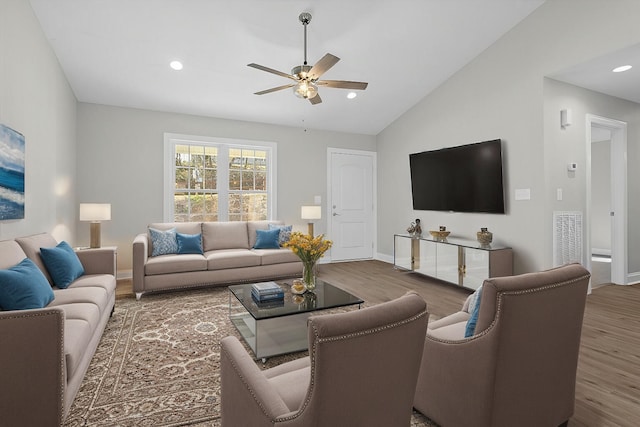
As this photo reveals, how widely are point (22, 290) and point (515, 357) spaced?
2.66 meters

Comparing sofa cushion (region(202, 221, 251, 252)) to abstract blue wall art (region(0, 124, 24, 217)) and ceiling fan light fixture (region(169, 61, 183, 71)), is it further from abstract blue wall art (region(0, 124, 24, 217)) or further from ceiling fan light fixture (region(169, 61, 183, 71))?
abstract blue wall art (region(0, 124, 24, 217))

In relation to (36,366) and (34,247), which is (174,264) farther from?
(36,366)

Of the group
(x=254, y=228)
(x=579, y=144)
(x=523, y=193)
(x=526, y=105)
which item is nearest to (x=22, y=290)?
(x=254, y=228)

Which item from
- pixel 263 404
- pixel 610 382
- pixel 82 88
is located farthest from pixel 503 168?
pixel 82 88

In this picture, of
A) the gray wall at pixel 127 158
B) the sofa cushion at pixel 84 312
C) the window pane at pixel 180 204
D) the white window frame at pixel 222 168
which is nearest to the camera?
the sofa cushion at pixel 84 312

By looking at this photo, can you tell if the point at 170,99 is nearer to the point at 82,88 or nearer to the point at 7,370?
the point at 82,88

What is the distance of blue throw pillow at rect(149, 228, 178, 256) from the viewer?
445 centimetres

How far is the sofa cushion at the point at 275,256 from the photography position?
4668mm

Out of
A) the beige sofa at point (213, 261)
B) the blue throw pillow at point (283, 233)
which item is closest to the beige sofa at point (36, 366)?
the beige sofa at point (213, 261)

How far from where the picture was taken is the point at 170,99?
16.0ft

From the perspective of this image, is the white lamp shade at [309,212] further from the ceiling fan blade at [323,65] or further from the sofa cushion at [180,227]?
the ceiling fan blade at [323,65]

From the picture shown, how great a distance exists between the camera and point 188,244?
4574 millimetres

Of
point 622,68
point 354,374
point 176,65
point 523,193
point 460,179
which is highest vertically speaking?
point 176,65

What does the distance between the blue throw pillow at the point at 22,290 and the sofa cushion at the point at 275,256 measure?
2672 millimetres
